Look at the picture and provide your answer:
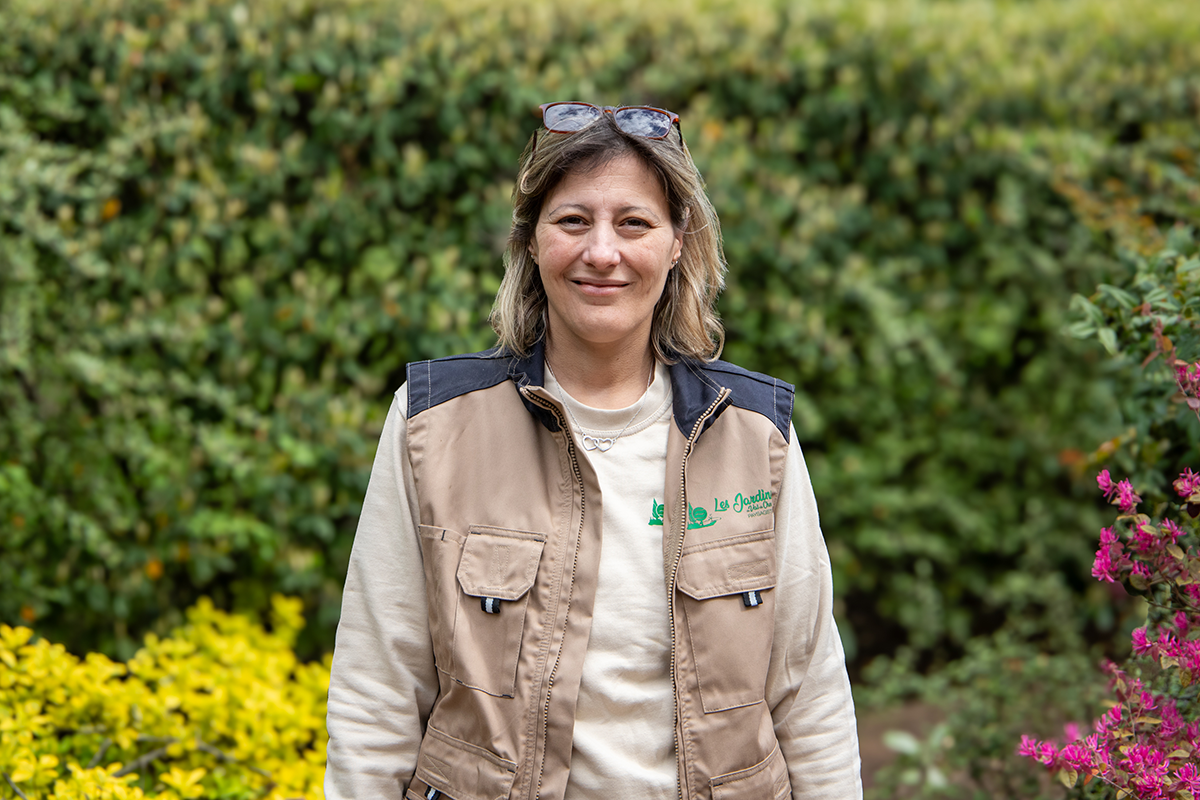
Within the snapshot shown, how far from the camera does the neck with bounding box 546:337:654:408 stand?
1975mm

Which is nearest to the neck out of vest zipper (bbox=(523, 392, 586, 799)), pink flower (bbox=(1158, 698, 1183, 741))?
vest zipper (bbox=(523, 392, 586, 799))

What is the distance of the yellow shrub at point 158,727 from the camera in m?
2.52

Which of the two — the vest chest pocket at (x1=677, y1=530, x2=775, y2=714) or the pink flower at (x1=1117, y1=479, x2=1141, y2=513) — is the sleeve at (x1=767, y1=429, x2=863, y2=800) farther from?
the pink flower at (x1=1117, y1=479, x2=1141, y2=513)

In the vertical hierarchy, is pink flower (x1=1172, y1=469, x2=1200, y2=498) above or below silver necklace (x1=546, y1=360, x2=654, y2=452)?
below

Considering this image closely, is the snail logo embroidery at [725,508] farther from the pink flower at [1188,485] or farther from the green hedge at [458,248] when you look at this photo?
the green hedge at [458,248]

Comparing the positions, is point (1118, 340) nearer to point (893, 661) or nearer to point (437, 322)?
point (437, 322)

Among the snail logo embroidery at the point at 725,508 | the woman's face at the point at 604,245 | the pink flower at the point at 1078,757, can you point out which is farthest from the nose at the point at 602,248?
the pink flower at the point at 1078,757

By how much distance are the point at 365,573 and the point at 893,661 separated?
3.50 m

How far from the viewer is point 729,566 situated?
1838 mm

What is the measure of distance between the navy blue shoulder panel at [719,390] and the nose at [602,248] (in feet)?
0.92

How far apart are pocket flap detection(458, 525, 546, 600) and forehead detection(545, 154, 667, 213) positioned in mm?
622

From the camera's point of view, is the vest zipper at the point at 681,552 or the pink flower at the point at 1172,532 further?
the pink flower at the point at 1172,532

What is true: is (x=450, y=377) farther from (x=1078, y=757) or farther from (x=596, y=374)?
(x=1078, y=757)

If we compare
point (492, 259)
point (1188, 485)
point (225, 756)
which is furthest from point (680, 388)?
point (492, 259)
